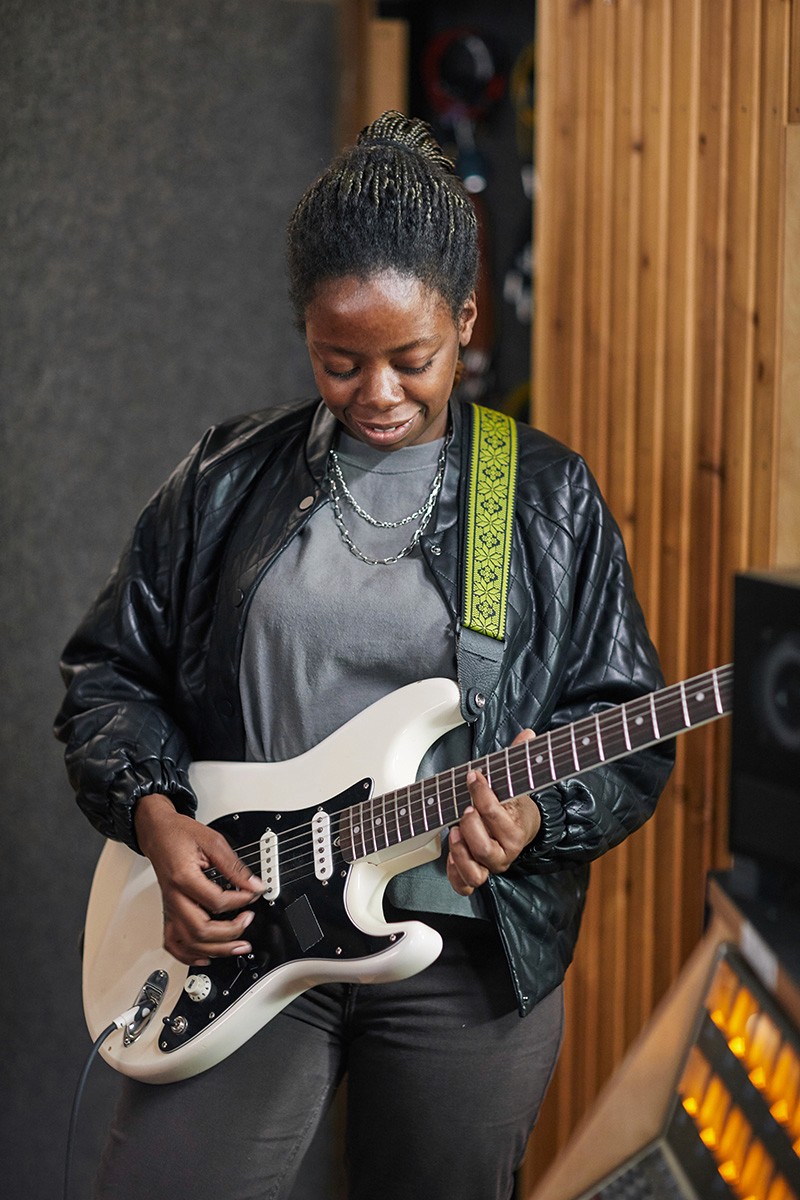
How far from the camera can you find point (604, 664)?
1.55 meters

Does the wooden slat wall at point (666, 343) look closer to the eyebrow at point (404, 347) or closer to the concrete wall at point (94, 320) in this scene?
the eyebrow at point (404, 347)

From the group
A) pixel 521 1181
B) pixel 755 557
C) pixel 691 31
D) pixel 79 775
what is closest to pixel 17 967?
pixel 521 1181

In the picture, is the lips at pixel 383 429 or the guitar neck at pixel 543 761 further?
the lips at pixel 383 429

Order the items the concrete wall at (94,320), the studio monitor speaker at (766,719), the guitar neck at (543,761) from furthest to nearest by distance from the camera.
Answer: the concrete wall at (94,320), the guitar neck at (543,761), the studio monitor speaker at (766,719)

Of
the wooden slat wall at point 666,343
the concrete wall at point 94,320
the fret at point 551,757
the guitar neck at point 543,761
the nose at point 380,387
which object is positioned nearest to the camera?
the guitar neck at point 543,761

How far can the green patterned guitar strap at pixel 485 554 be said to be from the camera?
151 cm

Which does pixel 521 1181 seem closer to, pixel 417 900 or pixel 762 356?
pixel 417 900

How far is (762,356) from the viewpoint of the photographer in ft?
5.84

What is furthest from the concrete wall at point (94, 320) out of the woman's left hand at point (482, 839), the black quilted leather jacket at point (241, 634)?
the woman's left hand at point (482, 839)

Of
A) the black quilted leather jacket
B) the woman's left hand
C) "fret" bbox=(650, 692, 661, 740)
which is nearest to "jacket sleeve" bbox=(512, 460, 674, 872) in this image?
the black quilted leather jacket

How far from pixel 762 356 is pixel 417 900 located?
33.8 inches

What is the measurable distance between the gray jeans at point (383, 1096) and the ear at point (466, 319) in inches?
26.9

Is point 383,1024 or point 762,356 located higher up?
point 762,356

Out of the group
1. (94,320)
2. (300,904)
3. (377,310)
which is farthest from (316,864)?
(94,320)
